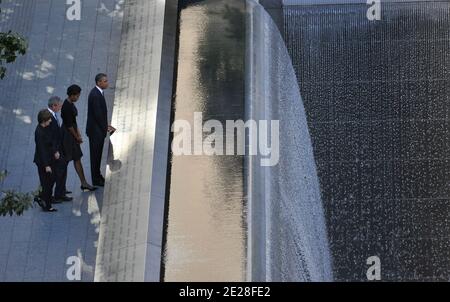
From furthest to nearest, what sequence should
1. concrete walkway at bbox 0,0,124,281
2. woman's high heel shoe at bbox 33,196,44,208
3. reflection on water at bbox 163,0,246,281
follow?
woman's high heel shoe at bbox 33,196,44,208 < concrete walkway at bbox 0,0,124,281 < reflection on water at bbox 163,0,246,281

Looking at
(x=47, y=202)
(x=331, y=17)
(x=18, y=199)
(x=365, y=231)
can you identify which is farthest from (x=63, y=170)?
(x=331, y=17)

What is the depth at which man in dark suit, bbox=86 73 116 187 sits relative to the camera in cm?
1838

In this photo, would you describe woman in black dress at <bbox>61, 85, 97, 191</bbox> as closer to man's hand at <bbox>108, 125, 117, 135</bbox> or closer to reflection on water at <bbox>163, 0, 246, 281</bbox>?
man's hand at <bbox>108, 125, 117, 135</bbox>

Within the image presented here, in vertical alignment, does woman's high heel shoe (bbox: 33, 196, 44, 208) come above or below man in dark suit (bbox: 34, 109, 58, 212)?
below

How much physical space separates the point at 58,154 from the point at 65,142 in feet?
0.87

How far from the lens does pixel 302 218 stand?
63.9 ft

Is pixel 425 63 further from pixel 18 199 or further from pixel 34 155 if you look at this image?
pixel 18 199

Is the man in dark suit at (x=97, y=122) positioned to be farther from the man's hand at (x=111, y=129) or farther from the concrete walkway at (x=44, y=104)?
the concrete walkway at (x=44, y=104)

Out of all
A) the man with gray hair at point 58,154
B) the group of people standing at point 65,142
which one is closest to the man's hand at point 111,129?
the group of people standing at point 65,142

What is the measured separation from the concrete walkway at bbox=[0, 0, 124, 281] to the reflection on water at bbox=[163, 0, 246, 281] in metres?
1.39

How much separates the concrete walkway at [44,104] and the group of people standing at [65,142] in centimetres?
26

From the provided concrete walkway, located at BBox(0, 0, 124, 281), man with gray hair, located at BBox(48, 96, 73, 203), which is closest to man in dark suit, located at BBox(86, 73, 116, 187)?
man with gray hair, located at BBox(48, 96, 73, 203)

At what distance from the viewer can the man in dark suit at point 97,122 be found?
1838cm

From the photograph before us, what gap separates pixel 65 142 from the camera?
18.4 metres
